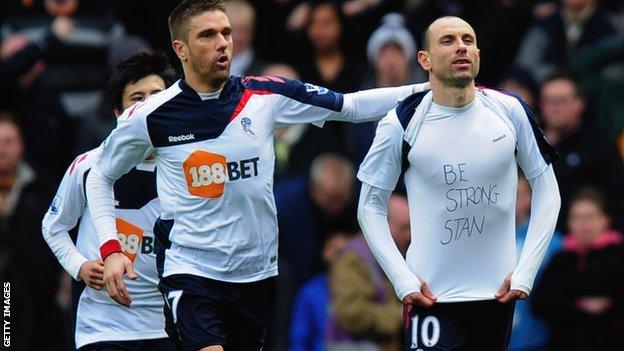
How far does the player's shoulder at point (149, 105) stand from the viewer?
10.7 m

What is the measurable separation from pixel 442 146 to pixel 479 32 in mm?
6240

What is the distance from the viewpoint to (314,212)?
15.5 m

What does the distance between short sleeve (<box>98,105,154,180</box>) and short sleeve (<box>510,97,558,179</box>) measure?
→ 227cm

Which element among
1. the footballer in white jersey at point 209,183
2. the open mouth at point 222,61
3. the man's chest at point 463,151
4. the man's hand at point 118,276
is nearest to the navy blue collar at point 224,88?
the footballer in white jersey at point 209,183

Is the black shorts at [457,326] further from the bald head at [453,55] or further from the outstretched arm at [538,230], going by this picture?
the bald head at [453,55]

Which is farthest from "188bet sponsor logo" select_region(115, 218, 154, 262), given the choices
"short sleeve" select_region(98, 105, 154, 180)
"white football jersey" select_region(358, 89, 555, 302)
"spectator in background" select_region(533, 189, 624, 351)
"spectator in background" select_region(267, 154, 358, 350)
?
"spectator in background" select_region(533, 189, 624, 351)

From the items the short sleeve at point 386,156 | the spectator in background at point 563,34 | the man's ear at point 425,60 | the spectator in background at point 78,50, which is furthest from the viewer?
the spectator in background at point 78,50

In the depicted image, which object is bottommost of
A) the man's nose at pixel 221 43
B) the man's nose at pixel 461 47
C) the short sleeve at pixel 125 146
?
the short sleeve at pixel 125 146

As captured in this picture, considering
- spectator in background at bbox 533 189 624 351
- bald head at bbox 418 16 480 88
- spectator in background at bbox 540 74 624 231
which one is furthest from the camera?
spectator in background at bbox 540 74 624 231

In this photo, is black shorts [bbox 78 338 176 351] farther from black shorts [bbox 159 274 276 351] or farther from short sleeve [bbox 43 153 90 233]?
short sleeve [bbox 43 153 90 233]

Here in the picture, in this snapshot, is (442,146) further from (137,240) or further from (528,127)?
(137,240)

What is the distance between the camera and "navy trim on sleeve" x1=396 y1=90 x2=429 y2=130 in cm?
1067

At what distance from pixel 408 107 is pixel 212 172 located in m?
1.27

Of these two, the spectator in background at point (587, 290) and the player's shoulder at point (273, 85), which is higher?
the player's shoulder at point (273, 85)
